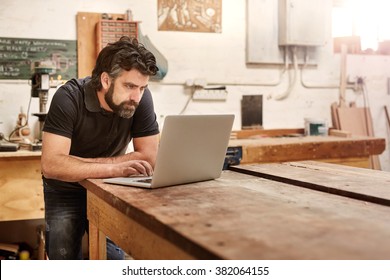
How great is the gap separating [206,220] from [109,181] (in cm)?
71

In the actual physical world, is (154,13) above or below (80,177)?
above

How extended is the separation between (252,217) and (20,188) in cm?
248

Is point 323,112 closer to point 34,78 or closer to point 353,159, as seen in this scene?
point 353,159

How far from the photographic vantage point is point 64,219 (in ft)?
8.03

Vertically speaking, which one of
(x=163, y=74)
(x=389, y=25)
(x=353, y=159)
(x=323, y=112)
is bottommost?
(x=353, y=159)

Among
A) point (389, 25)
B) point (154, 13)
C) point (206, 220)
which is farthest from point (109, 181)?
point (389, 25)

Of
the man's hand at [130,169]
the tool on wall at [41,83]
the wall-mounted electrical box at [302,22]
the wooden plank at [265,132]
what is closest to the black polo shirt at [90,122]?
the man's hand at [130,169]

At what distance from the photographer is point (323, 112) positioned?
16.0ft

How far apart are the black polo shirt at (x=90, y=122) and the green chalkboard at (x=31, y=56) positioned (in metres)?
1.60

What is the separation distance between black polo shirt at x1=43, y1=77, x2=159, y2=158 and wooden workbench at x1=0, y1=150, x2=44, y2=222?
1.15 metres

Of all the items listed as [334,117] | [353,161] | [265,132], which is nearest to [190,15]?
[265,132]

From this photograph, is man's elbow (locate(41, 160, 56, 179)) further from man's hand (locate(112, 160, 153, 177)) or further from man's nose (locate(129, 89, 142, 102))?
man's nose (locate(129, 89, 142, 102))

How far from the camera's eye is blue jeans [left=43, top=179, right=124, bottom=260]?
2.44 metres

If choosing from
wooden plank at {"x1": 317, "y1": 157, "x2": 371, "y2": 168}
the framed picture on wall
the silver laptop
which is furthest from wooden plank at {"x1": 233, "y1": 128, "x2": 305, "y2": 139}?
the silver laptop
